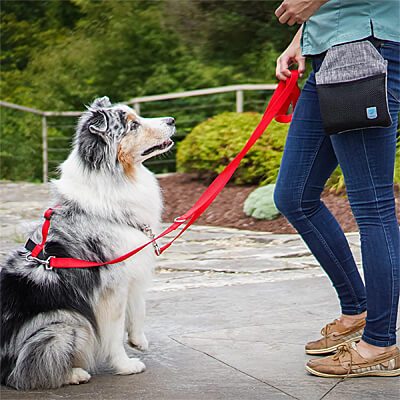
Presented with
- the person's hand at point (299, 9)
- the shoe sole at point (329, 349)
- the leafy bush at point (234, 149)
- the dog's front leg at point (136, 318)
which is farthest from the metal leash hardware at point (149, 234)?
the leafy bush at point (234, 149)

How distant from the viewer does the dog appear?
8.58ft

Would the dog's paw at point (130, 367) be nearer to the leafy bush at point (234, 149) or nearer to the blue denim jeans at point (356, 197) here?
the blue denim jeans at point (356, 197)

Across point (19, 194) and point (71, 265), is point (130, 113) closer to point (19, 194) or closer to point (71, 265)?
point (71, 265)

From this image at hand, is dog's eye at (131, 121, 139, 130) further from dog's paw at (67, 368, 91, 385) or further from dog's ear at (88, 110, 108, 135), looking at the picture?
dog's paw at (67, 368, 91, 385)

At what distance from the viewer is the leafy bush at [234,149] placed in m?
8.44

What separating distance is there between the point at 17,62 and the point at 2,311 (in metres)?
14.2

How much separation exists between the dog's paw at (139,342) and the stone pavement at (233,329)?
0.04 meters

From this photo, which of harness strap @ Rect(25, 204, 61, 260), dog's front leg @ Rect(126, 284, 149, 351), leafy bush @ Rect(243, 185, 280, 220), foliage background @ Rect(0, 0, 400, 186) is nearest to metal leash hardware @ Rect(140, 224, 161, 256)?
dog's front leg @ Rect(126, 284, 149, 351)

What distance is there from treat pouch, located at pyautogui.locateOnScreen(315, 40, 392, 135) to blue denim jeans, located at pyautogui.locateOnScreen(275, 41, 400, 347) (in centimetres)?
7

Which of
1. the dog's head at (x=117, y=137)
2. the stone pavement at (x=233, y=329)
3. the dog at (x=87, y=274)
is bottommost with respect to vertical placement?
the stone pavement at (x=233, y=329)

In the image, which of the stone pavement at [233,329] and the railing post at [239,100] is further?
the railing post at [239,100]

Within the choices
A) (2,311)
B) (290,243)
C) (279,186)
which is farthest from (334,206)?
(2,311)

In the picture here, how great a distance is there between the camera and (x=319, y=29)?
8.30 ft

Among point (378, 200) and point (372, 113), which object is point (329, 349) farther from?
point (372, 113)
